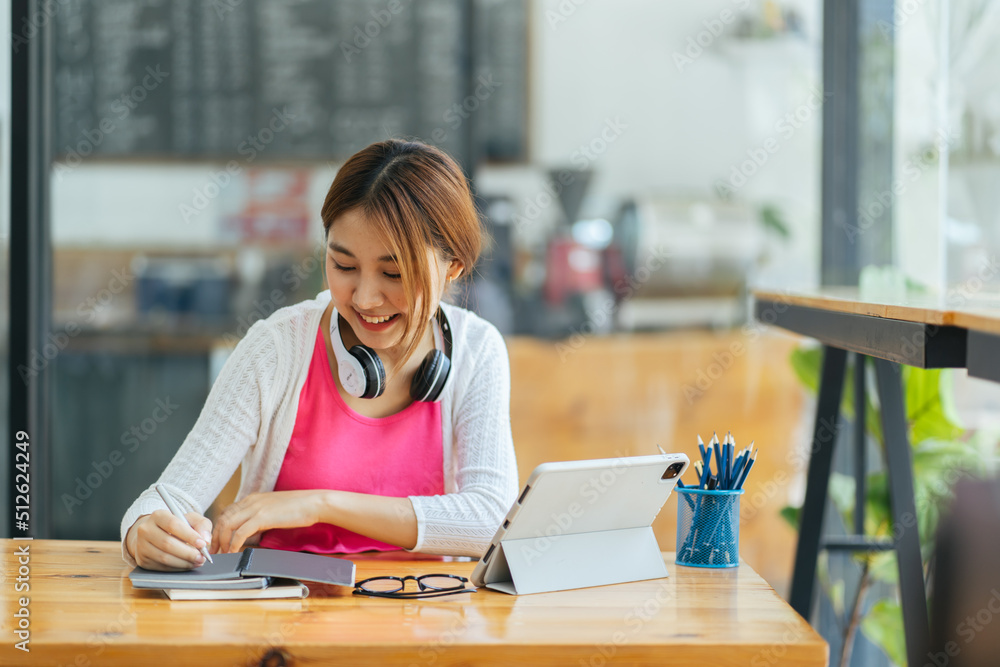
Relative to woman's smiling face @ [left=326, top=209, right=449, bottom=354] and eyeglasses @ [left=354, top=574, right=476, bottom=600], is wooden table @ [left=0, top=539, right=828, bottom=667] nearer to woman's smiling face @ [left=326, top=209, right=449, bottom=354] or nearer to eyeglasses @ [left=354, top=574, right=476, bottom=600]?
eyeglasses @ [left=354, top=574, right=476, bottom=600]

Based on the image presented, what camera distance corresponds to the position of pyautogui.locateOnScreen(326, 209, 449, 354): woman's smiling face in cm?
131

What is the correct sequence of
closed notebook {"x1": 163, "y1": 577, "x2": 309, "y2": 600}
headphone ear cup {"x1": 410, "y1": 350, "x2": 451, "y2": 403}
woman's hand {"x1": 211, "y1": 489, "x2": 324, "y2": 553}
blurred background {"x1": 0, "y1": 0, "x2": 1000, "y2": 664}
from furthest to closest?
blurred background {"x1": 0, "y1": 0, "x2": 1000, "y2": 664}, headphone ear cup {"x1": 410, "y1": 350, "x2": 451, "y2": 403}, woman's hand {"x1": 211, "y1": 489, "x2": 324, "y2": 553}, closed notebook {"x1": 163, "y1": 577, "x2": 309, "y2": 600}

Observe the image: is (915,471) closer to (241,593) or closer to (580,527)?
(580,527)

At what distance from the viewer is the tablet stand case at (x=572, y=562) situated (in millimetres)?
1089

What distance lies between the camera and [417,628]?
953 mm

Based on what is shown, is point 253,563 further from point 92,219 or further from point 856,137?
point 856,137

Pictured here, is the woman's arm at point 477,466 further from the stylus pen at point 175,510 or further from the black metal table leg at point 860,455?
the black metal table leg at point 860,455

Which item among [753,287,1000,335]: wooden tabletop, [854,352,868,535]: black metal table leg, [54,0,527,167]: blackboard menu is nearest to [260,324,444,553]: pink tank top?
[753,287,1000,335]: wooden tabletop

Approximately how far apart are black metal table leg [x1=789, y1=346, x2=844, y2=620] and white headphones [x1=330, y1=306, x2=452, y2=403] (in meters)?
0.78

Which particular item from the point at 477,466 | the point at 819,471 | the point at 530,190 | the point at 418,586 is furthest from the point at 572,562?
the point at 530,190

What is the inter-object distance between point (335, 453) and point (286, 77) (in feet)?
5.99

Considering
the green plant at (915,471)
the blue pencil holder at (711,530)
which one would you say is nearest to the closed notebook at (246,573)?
the blue pencil holder at (711,530)

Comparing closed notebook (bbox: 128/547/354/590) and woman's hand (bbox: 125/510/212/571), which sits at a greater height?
woman's hand (bbox: 125/510/212/571)

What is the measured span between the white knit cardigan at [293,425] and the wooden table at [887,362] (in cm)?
51
